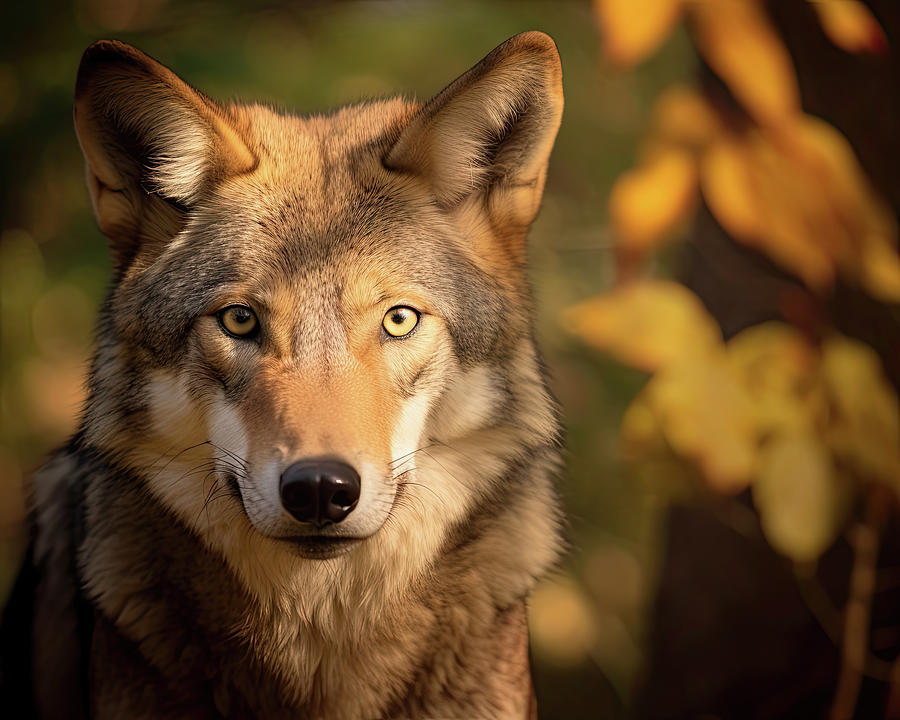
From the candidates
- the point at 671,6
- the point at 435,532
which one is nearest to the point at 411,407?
the point at 435,532

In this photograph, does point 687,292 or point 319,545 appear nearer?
point 319,545

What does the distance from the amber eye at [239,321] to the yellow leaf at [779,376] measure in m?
2.12

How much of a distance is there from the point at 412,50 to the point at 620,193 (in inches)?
57.8

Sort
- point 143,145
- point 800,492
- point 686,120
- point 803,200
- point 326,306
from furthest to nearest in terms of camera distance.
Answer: point 686,120
point 800,492
point 803,200
point 143,145
point 326,306

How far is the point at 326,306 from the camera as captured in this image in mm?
2064

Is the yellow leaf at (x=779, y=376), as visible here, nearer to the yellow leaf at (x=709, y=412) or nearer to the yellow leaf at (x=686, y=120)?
the yellow leaf at (x=709, y=412)

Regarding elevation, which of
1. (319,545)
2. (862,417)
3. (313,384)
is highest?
(313,384)

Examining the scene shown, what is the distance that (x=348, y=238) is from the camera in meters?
2.17

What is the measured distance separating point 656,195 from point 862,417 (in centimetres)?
129

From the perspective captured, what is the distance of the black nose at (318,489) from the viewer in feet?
5.78

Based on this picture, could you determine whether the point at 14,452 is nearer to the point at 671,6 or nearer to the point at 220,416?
the point at 220,416

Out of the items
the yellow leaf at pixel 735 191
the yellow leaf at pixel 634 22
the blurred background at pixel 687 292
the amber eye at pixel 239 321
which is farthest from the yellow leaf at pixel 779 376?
the amber eye at pixel 239 321

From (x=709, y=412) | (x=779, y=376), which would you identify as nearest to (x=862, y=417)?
(x=779, y=376)

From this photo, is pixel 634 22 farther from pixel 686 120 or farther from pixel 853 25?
pixel 853 25
